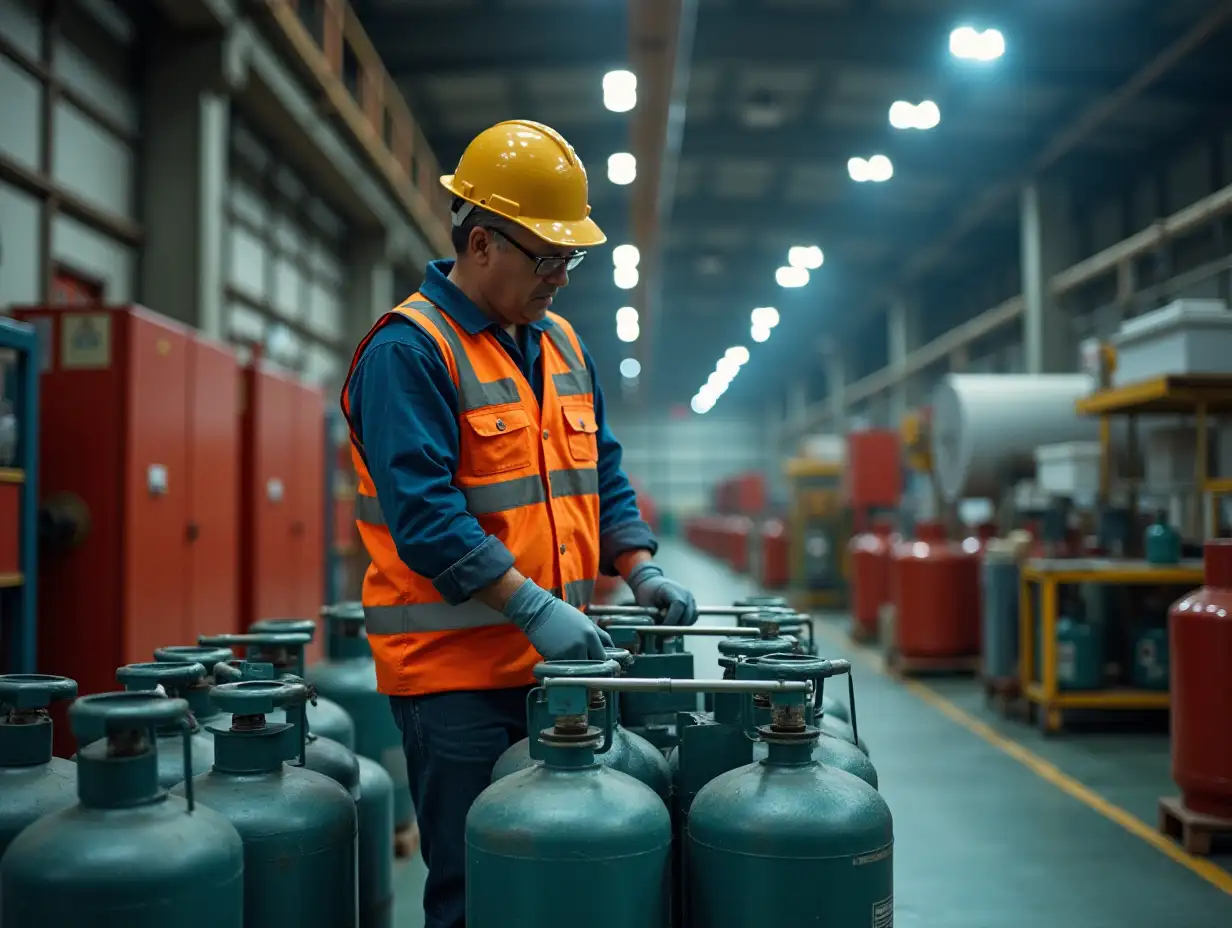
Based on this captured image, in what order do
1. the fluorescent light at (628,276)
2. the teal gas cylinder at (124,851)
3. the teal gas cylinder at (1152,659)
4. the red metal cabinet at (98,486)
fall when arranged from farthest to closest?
the fluorescent light at (628,276), the teal gas cylinder at (1152,659), the red metal cabinet at (98,486), the teal gas cylinder at (124,851)

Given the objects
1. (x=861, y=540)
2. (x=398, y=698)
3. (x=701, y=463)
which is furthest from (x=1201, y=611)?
(x=701, y=463)

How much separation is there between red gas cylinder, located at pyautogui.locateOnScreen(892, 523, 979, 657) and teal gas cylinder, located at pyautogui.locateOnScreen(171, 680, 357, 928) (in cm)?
670

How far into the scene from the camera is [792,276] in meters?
18.9

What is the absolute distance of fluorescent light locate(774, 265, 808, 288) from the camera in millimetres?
18562

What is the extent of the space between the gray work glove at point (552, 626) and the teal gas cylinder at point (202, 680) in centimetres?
74

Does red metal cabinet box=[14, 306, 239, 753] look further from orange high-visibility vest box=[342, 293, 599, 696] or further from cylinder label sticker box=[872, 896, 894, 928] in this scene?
cylinder label sticker box=[872, 896, 894, 928]

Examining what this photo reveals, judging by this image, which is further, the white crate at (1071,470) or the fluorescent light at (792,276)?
the fluorescent light at (792,276)

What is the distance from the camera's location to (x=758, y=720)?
2.19m

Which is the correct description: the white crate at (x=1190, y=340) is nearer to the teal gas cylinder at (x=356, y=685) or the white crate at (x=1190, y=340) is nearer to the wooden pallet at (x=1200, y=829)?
the wooden pallet at (x=1200, y=829)

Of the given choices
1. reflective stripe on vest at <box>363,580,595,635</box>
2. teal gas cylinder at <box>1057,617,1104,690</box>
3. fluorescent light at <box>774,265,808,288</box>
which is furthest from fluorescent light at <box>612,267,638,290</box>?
reflective stripe on vest at <box>363,580,595,635</box>

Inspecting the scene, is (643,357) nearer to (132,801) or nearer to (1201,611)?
(1201,611)

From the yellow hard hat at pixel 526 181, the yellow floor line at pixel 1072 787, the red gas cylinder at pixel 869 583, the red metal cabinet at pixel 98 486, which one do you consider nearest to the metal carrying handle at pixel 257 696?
the yellow hard hat at pixel 526 181

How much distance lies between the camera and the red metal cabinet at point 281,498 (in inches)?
249

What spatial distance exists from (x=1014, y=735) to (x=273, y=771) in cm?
527
